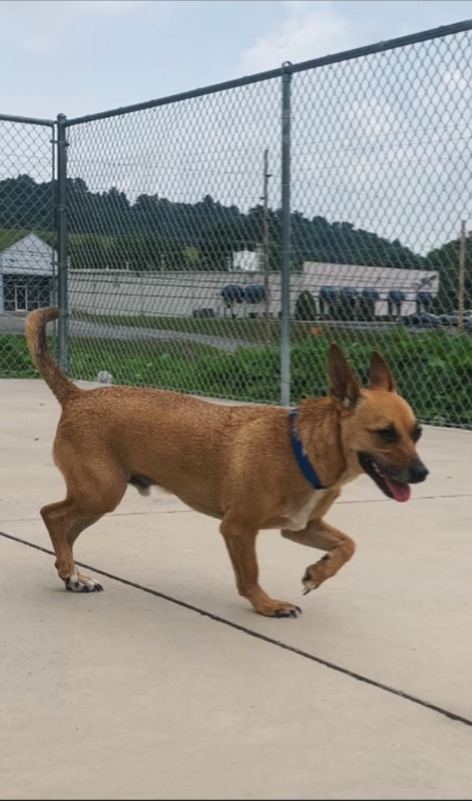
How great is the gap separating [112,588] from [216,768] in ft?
4.54

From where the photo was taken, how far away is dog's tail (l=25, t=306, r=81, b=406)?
3.62m

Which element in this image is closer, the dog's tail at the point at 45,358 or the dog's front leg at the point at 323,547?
the dog's front leg at the point at 323,547

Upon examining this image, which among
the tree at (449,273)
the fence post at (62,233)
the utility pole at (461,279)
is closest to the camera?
the utility pole at (461,279)

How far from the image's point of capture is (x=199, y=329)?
8453 millimetres

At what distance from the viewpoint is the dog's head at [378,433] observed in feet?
9.80

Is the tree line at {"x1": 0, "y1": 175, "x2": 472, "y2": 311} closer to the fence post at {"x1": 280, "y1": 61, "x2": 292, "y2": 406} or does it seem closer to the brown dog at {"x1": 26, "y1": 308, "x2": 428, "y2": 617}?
the fence post at {"x1": 280, "y1": 61, "x2": 292, "y2": 406}

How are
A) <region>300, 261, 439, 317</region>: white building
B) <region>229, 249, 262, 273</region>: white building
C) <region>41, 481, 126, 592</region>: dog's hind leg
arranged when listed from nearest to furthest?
1. <region>41, 481, 126, 592</region>: dog's hind leg
2. <region>300, 261, 439, 317</region>: white building
3. <region>229, 249, 262, 273</region>: white building

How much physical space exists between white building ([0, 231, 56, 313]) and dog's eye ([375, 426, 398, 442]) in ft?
24.5

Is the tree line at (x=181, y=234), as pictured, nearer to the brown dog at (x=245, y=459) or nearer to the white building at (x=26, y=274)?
the white building at (x=26, y=274)

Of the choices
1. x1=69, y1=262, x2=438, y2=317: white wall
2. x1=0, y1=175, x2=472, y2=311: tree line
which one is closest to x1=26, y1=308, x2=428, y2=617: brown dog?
x1=0, y1=175, x2=472, y2=311: tree line

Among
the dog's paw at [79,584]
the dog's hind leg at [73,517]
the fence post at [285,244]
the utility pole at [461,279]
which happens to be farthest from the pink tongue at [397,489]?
the fence post at [285,244]

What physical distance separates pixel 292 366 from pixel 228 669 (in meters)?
5.20

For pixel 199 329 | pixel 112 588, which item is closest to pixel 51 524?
pixel 112 588

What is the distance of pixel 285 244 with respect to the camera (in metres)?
7.36
